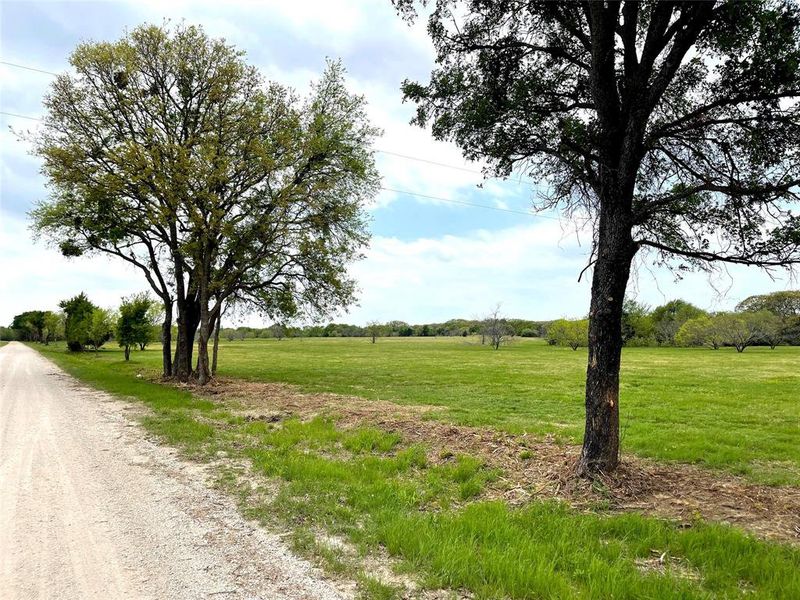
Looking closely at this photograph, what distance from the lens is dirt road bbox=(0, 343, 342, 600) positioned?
12.6ft

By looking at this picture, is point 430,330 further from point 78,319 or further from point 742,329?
point 78,319

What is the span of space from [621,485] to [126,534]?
631 cm

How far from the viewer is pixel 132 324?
43.6 m

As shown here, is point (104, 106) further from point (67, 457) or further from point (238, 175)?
point (67, 457)

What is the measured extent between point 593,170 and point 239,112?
1817cm

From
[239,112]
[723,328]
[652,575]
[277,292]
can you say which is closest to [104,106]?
[239,112]

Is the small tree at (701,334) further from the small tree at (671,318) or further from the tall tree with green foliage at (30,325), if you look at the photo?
the tall tree with green foliage at (30,325)

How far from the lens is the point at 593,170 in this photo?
7.80 meters

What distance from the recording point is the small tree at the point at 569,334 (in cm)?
8388

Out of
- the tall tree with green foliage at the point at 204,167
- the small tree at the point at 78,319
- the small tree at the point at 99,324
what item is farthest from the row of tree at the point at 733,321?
the small tree at the point at 78,319

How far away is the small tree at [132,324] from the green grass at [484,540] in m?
42.2

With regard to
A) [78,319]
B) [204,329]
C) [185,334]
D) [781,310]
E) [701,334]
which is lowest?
[701,334]

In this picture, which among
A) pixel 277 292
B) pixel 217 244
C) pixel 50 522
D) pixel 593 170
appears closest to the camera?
pixel 50 522

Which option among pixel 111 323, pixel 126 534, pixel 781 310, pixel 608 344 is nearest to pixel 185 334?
pixel 126 534
